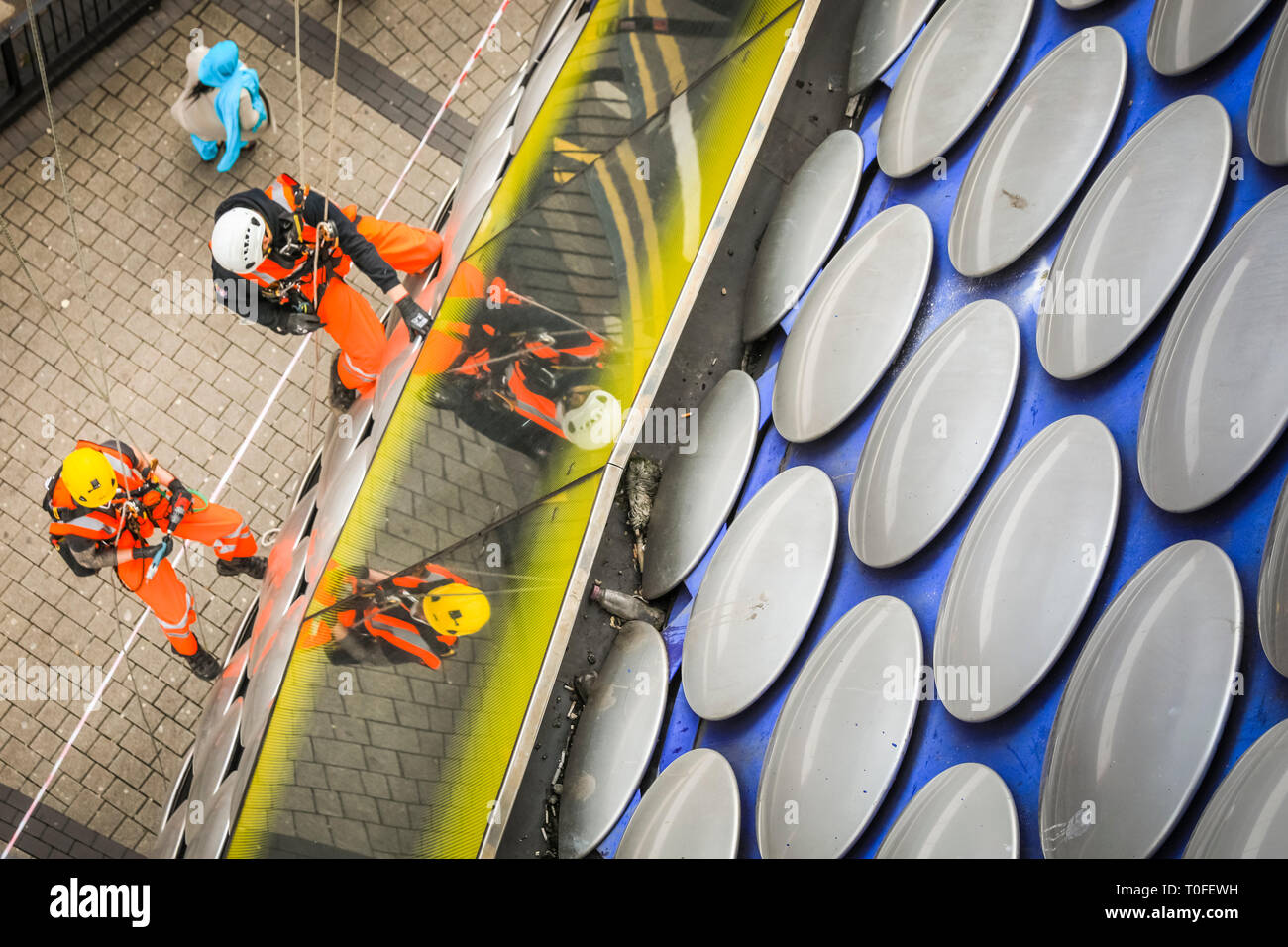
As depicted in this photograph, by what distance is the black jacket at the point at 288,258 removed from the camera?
6895mm

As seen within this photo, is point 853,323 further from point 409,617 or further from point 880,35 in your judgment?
point 409,617

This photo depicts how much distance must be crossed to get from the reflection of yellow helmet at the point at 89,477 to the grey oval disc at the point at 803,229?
4.03m

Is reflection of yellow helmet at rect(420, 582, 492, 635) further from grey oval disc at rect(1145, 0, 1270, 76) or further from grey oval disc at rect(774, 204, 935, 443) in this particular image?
grey oval disc at rect(1145, 0, 1270, 76)

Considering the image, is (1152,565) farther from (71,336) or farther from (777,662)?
(71,336)

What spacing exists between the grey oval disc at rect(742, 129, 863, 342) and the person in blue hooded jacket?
181 inches

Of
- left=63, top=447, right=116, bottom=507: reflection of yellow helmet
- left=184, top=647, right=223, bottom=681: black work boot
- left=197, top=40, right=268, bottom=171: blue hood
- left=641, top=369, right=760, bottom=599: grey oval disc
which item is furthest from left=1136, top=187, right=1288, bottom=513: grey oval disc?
left=197, top=40, right=268, bottom=171: blue hood

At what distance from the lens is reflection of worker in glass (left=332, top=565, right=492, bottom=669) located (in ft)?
19.0

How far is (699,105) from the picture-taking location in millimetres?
6887

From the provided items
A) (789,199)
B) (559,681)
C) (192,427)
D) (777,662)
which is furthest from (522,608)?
(192,427)

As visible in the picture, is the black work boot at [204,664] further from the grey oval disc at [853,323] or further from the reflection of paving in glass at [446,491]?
the grey oval disc at [853,323]

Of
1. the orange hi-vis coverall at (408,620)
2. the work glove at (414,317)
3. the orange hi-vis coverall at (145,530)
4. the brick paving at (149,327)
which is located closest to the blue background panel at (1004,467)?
the orange hi-vis coverall at (408,620)

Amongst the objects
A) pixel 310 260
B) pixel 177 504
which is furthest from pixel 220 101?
pixel 177 504

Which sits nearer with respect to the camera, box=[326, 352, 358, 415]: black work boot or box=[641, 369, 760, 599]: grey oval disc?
box=[641, 369, 760, 599]: grey oval disc

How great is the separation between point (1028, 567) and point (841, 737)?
42.8 inches
